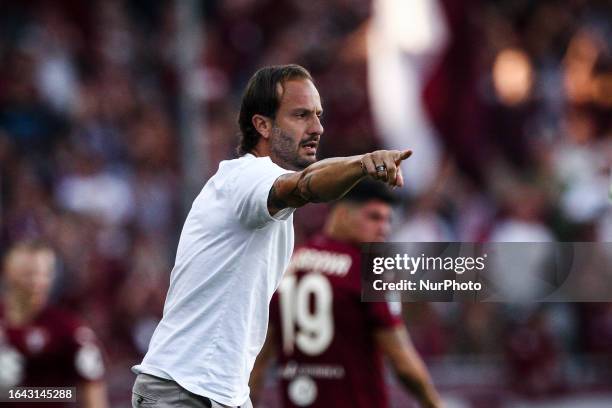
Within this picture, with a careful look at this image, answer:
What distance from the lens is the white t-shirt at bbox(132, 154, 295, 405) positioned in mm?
5148

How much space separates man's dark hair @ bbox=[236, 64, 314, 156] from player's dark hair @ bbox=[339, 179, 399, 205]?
2053mm

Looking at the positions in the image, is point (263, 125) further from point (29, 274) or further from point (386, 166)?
point (29, 274)

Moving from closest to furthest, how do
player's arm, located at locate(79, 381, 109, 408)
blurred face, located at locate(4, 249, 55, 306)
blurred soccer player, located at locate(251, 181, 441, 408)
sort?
1. blurred soccer player, located at locate(251, 181, 441, 408)
2. player's arm, located at locate(79, 381, 109, 408)
3. blurred face, located at locate(4, 249, 55, 306)

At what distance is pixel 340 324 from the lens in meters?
7.43

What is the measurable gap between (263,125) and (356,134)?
7908 mm

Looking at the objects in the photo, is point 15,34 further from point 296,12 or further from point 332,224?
point 332,224

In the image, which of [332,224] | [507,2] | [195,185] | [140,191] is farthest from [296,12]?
[332,224]

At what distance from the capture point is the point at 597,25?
50.8 feet

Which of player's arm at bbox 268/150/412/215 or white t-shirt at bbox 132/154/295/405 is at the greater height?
player's arm at bbox 268/150/412/215

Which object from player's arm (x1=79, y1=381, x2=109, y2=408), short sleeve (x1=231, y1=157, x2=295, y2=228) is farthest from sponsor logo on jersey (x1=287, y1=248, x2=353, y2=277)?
short sleeve (x1=231, y1=157, x2=295, y2=228)

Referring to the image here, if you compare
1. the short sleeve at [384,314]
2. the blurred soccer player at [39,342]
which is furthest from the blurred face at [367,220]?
the blurred soccer player at [39,342]

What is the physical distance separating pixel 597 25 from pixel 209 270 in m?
11.2

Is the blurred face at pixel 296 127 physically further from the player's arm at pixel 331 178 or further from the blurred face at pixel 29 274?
the blurred face at pixel 29 274

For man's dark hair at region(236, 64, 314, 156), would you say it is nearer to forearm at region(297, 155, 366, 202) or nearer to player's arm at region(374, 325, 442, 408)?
forearm at region(297, 155, 366, 202)
